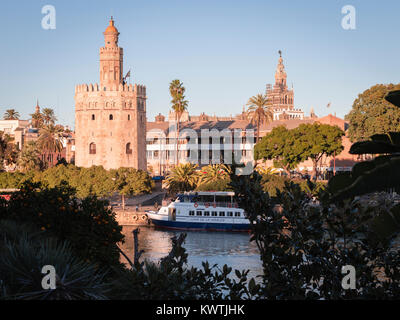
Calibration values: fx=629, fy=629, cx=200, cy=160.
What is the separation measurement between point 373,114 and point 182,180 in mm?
20761

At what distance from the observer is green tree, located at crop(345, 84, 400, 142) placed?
61.1 m

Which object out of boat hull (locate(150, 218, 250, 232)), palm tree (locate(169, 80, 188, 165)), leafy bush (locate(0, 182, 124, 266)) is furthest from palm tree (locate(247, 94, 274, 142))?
leafy bush (locate(0, 182, 124, 266))

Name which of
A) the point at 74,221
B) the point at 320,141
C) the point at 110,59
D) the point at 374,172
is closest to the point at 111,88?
the point at 110,59

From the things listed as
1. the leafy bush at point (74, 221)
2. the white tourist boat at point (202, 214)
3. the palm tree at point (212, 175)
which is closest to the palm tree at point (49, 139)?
the palm tree at point (212, 175)

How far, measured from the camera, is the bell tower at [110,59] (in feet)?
276

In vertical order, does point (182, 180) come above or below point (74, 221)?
above

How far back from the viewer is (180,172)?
67500 millimetres

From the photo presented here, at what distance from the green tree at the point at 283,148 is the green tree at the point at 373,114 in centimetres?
604

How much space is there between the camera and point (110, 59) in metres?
84.4

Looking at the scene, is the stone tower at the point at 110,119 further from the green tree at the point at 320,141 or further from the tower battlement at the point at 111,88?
the green tree at the point at 320,141

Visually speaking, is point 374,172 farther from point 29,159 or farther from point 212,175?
point 29,159

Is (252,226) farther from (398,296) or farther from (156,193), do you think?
(156,193)
